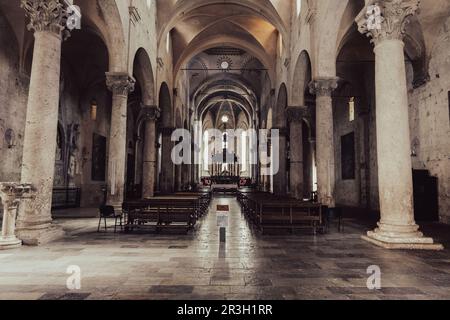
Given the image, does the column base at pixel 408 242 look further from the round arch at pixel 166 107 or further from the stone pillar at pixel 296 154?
the round arch at pixel 166 107

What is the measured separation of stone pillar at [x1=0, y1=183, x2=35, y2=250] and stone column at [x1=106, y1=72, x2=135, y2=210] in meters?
4.94

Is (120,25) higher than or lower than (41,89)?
higher

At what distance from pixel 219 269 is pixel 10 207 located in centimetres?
480

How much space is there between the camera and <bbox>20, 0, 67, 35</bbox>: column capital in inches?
282

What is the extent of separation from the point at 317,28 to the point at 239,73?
19.8 m

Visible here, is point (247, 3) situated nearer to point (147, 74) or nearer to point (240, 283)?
point (147, 74)

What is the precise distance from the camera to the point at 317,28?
39.8 feet

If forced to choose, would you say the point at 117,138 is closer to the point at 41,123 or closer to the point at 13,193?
the point at 41,123

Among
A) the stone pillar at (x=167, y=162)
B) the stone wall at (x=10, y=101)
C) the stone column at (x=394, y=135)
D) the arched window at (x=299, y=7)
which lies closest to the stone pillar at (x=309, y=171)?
the stone pillar at (x=167, y=162)

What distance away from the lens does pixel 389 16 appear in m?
7.14

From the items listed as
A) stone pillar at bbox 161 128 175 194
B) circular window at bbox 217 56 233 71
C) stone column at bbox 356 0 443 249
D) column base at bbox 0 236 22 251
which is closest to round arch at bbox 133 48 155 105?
stone pillar at bbox 161 128 175 194

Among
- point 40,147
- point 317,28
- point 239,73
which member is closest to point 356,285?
point 40,147

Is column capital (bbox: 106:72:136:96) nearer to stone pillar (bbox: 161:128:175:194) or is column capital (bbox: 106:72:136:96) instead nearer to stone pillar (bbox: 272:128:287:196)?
stone pillar (bbox: 161:128:175:194)

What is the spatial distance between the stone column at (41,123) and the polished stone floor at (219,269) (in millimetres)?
631
